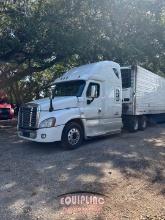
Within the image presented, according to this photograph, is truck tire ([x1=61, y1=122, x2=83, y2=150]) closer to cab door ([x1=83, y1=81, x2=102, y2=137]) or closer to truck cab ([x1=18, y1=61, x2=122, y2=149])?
truck cab ([x1=18, y1=61, x2=122, y2=149])

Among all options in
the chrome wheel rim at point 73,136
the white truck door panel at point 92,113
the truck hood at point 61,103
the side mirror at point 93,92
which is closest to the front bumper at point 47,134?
the chrome wheel rim at point 73,136

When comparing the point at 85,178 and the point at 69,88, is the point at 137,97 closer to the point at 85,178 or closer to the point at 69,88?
the point at 69,88

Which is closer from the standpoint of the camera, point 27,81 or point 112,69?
point 112,69

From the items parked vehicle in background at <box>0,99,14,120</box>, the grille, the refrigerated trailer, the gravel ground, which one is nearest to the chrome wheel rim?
the gravel ground

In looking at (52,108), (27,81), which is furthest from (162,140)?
(27,81)

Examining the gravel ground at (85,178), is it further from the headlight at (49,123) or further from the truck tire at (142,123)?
the truck tire at (142,123)

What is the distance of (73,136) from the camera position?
10.6m

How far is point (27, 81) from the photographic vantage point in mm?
35156

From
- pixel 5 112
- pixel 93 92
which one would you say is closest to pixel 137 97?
pixel 93 92

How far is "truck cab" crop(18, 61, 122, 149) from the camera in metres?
10.1

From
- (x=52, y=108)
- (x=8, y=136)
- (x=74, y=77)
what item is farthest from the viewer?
(x=8, y=136)

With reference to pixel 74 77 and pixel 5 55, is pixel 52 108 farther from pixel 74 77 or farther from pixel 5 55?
pixel 5 55

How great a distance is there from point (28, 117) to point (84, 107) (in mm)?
2058

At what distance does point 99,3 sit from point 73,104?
253 inches
